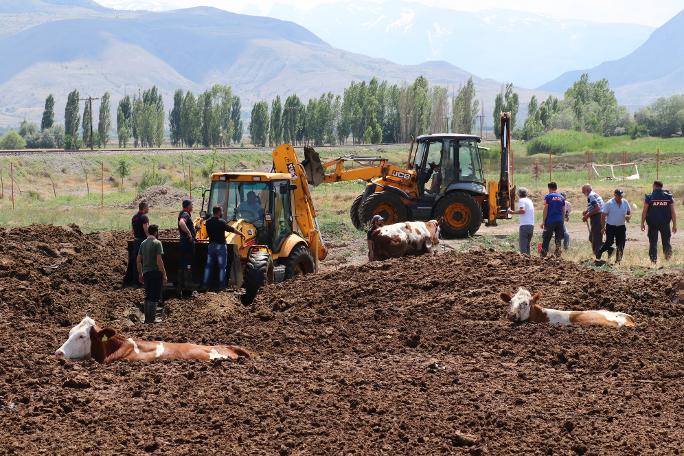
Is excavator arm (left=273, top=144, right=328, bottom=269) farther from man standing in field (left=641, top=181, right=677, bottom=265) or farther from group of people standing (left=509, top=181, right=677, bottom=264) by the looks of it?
man standing in field (left=641, top=181, right=677, bottom=265)

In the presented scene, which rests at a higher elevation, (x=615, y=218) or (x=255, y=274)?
(x=615, y=218)

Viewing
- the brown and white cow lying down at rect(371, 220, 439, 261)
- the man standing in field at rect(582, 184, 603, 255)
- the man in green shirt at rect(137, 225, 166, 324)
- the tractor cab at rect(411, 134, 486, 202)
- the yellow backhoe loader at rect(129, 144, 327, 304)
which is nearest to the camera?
the man in green shirt at rect(137, 225, 166, 324)

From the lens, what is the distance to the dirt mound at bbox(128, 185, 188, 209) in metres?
38.3

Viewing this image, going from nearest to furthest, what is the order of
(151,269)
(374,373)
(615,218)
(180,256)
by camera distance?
(374,373) → (151,269) → (180,256) → (615,218)

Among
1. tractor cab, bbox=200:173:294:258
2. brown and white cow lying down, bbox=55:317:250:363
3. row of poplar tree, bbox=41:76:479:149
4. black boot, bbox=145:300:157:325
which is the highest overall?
row of poplar tree, bbox=41:76:479:149

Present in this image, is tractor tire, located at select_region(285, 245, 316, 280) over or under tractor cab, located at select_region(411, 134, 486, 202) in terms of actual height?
under

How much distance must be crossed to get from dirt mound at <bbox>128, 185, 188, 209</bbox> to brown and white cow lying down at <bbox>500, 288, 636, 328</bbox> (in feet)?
88.1

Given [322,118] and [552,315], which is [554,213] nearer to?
[552,315]

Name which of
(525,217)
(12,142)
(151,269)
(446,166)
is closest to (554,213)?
(525,217)

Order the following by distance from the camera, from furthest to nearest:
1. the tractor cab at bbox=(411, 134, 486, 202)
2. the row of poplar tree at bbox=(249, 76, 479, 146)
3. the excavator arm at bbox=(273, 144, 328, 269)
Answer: the row of poplar tree at bbox=(249, 76, 479, 146), the tractor cab at bbox=(411, 134, 486, 202), the excavator arm at bbox=(273, 144, 328, 269)

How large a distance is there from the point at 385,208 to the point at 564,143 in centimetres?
6852

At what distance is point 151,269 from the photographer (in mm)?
13820

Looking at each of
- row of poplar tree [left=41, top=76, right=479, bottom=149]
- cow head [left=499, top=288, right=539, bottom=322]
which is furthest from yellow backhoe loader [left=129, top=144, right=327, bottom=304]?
row of poplar tree [left=41, top=76, right=479, bottom=149]

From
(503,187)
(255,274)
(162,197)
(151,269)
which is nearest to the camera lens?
(151,269)
